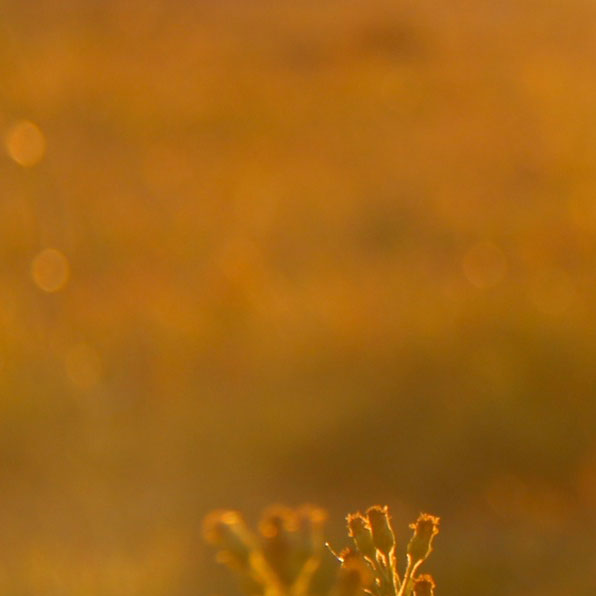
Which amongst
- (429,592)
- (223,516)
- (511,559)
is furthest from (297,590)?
(511,559)

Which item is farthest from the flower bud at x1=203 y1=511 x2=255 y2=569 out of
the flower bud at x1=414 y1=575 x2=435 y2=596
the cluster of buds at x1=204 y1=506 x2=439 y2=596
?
the flower bud at x1=414 y1=575 x2=435 y2=596

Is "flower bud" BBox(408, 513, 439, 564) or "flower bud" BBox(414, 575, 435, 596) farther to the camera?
"flower bud" BBox(408, 513, 439, 564)

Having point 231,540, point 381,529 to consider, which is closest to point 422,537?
point 381,529

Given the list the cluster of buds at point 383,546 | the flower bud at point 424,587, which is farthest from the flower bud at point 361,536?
the flower bud at point 424,587

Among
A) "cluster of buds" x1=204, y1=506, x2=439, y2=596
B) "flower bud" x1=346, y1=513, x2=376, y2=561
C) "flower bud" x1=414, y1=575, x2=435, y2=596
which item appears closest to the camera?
"cluster of buds" x1=204, y1=506, x2=439, y2=596

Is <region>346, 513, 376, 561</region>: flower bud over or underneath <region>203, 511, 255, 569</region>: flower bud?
over

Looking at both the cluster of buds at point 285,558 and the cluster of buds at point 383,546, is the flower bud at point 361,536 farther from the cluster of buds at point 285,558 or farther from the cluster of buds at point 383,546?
the cluster of buds at point 285,558

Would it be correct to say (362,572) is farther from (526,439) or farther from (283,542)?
(526,439)

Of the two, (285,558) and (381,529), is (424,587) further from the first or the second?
(285,558)

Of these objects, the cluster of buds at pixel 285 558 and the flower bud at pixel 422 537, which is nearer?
the cluster of buds at pixel 285 558

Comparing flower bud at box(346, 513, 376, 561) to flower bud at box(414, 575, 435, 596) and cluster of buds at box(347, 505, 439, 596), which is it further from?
flower bud at box(414, 575, 435, 596)

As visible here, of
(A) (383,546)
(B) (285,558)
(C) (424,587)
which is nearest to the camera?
(B) (285,558)

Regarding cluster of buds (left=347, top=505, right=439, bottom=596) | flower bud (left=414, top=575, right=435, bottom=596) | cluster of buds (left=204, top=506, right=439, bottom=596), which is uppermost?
cluster of buds (left=347, top=505, right=439, bottom=596)
